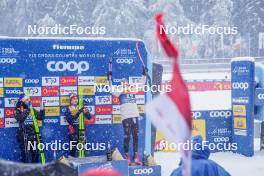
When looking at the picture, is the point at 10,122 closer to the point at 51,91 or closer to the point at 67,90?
the point at 51,91

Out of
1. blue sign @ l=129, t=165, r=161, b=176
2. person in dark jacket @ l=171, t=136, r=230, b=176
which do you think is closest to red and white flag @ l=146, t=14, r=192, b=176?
person in dark jacket @ l=171, t=136, r=230, b=176

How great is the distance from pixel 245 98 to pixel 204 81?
10.9m

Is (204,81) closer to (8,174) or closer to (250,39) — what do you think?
(250,39)

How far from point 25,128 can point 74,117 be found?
92 centimetres

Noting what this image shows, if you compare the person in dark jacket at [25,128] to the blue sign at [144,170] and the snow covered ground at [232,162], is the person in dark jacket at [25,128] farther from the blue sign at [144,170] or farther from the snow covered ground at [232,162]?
the snow covered ground at [232,162]

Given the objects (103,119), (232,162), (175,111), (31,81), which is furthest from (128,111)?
(175,111)

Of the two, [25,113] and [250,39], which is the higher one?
[250,39]

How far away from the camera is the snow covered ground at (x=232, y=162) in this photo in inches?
374

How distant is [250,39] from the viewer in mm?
37156

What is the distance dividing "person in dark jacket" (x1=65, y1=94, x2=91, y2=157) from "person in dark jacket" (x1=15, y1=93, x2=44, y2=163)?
1.71 ft

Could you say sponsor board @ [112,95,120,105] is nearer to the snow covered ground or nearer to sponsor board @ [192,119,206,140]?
the snow covered ground

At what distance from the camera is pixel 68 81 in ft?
29.2

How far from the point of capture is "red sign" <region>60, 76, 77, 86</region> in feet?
29.2

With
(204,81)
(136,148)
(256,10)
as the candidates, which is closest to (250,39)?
(256,10)
